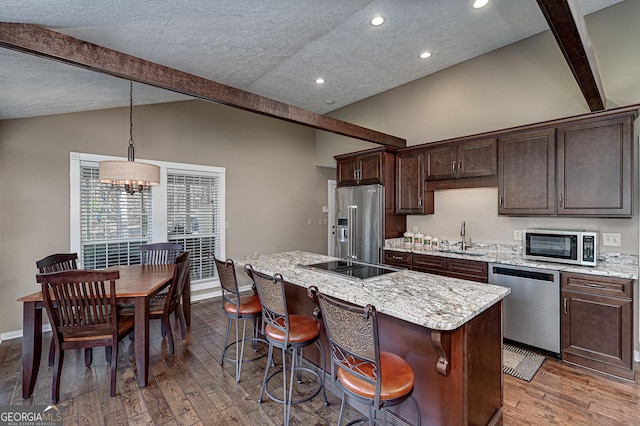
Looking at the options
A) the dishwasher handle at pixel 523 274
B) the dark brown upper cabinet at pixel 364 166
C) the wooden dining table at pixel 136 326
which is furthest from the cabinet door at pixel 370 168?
the wooden dining table at pixel 136 326

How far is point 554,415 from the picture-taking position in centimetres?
213

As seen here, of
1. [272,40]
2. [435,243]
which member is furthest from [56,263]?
[435,243]

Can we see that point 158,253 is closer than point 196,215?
Yes

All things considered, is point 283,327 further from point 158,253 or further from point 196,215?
point 196,215

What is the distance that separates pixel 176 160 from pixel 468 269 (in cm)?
434

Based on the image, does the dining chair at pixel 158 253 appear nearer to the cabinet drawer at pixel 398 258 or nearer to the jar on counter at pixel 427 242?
the cabinet drawer at pixel 398 258

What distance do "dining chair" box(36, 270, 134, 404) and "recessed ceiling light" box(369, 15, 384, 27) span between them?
127 inches

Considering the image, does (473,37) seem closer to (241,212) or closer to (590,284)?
(590,284)

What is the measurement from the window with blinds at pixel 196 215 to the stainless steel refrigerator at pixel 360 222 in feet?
6.76

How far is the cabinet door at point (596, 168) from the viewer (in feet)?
8.97

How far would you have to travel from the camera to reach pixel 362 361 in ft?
4.98

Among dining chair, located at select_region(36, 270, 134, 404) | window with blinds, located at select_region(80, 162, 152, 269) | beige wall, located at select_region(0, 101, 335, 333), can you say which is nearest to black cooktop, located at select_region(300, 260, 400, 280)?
dining chair, located at select_region(36, 270, 134, 404)

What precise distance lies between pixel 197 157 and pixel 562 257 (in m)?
4.93

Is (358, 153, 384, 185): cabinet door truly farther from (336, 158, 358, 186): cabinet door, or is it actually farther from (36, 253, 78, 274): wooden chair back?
(36, 253, 78, 274): wooden chair back
